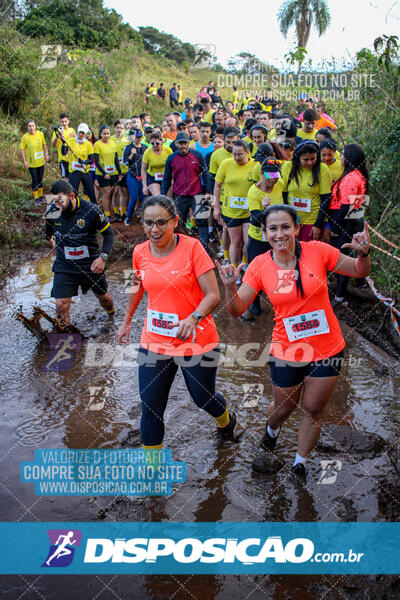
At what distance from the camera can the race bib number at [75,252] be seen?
5.83 meters

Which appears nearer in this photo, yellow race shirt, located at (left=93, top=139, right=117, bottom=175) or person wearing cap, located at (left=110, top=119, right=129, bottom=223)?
yellow race shirt, located at (left=93, top=139, right=117, bottom=175)

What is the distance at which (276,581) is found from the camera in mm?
2928

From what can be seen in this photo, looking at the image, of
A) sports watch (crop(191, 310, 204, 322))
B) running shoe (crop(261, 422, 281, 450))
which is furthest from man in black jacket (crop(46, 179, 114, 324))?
running shoe (crop(261, 422, 281, 450))

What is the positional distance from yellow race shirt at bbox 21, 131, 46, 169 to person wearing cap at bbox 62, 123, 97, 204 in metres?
1.23

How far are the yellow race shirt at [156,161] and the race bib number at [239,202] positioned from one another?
10.7 feet

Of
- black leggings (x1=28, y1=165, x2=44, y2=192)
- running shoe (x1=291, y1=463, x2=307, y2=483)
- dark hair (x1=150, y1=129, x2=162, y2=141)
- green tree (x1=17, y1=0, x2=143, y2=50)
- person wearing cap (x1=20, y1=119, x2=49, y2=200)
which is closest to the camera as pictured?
running shoe (x1=291, y1=463, x2=307, y2=483)

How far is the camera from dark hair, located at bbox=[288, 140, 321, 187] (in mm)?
5768

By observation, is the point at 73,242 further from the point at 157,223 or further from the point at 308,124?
the point at 308,124

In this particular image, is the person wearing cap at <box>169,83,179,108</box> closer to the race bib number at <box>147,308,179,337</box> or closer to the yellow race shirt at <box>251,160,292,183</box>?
the yellow race shirt at <box>251,160,292,183</box>

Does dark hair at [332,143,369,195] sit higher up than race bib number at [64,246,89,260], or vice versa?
dark hair at [332,143,369,195]

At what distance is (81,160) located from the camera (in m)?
10.8

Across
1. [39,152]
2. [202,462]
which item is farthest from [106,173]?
[202,462]

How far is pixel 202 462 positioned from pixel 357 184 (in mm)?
4073

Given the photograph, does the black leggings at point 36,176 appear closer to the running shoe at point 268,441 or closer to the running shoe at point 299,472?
the running shoe at point 268,441
